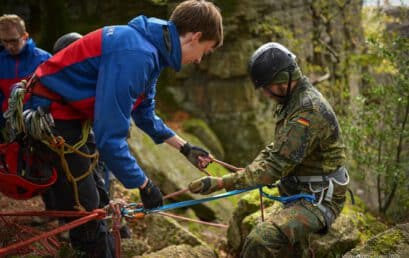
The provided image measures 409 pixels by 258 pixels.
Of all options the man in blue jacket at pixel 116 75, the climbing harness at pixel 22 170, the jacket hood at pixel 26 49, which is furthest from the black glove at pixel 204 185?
the jacket hood at pixel 26 49

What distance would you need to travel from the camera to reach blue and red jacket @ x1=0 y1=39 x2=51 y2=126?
5500mm

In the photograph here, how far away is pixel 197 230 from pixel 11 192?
4.40 meters

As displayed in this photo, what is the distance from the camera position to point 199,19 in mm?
3494

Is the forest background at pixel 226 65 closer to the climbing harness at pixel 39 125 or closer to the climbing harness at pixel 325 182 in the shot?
the climbing harness at pixel 325 182

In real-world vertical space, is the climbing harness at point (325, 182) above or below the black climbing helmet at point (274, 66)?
below

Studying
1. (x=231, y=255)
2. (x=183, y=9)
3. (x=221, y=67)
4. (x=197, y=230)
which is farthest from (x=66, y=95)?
(x=221, y=67)

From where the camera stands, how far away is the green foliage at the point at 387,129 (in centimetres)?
775

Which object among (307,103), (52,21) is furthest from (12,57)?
(52,21)

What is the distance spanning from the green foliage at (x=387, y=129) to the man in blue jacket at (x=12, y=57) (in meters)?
5.42

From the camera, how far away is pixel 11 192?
4105mm

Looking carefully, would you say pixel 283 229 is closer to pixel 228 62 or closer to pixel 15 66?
pixel 15 66

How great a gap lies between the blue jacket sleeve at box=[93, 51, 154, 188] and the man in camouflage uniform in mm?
891

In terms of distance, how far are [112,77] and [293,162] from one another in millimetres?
1736

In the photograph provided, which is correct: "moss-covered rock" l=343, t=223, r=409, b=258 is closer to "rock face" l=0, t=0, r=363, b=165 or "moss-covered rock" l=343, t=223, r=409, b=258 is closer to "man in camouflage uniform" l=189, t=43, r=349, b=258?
"man in camouflage uniform" l=189, t=43, r=349, b=258
